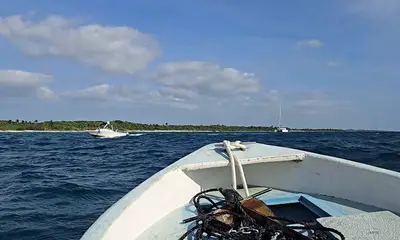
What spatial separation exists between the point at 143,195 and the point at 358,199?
1.83 m

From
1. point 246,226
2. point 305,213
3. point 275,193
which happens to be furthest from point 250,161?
point 246,226

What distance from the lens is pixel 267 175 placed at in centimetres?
355

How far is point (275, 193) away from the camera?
3307 mm

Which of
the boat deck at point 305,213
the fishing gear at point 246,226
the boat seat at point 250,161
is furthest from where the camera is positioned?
the boat seat at point 250,161

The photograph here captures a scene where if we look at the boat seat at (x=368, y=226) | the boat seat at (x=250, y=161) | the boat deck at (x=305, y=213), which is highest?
the boat seat at (x=250, y=161)

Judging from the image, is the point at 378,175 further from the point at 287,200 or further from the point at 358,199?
the point at 287,200

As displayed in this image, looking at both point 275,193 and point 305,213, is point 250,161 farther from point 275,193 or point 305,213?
point 305,213

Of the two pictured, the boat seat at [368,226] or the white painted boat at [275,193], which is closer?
the boat seat at [368,226]

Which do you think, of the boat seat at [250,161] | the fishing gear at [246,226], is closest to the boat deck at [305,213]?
the fishing gear at [246,226]

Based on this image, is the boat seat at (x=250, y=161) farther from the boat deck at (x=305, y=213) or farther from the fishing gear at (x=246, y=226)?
the fishing gear at (x=246, y=226)

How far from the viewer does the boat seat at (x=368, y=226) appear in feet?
6.12

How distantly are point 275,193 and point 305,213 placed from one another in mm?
528

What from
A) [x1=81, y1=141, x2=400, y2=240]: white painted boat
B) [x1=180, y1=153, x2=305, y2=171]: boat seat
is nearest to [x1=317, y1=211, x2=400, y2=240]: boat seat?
[x1=81, y1=141, x2=400, y2=240]: white painted boat

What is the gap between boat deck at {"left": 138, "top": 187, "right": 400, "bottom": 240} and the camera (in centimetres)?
201
